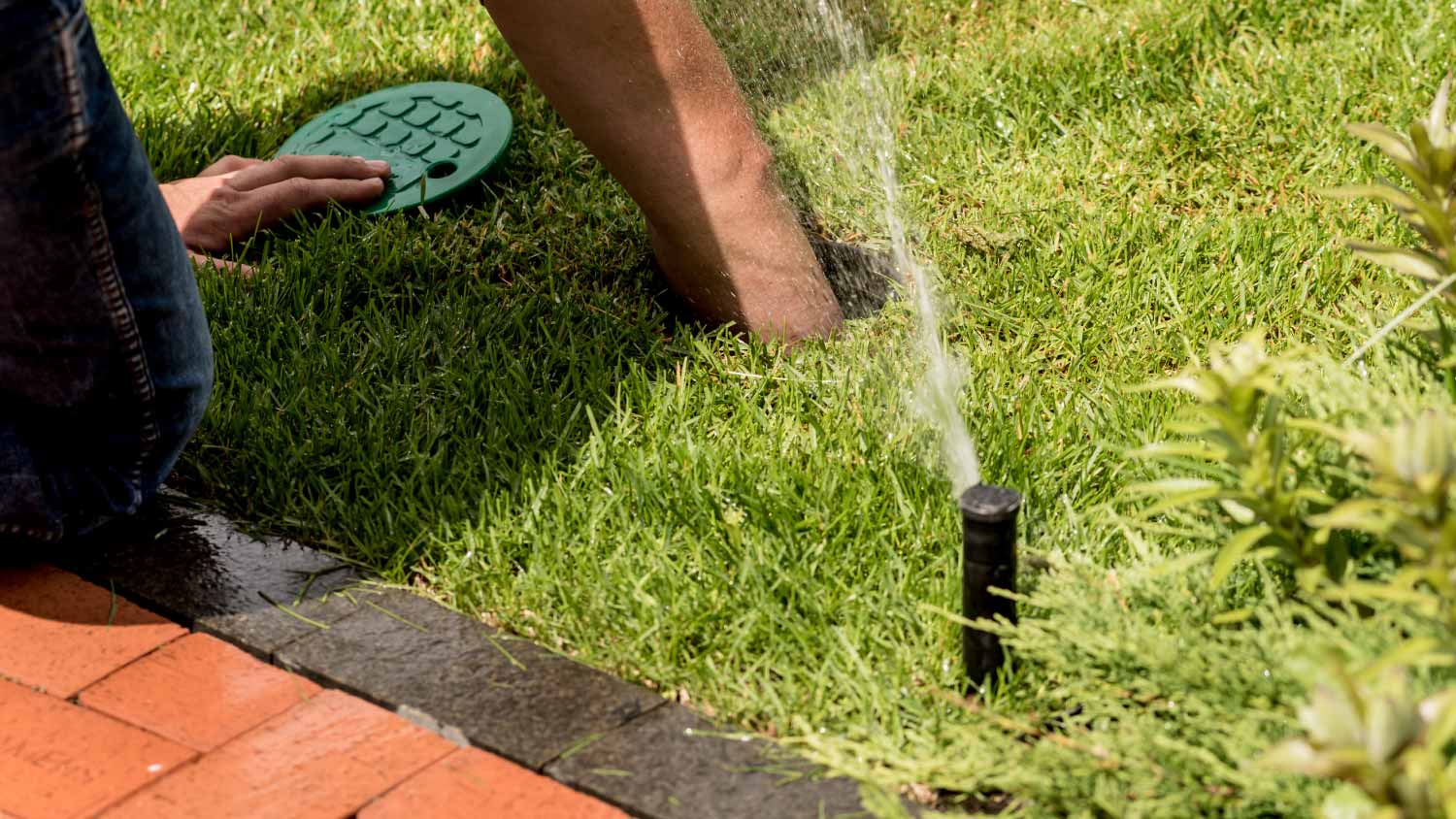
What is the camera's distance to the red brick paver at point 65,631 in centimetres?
193

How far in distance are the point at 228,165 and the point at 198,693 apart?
1.63 metres

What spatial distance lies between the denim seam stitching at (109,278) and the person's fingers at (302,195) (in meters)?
0.94

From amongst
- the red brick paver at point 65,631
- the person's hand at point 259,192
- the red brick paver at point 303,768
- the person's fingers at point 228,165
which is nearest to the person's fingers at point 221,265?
the person's hand at point 259,192

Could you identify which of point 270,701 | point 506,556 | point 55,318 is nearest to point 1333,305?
point 506,556

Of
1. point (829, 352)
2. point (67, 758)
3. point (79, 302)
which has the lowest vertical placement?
point (67, 758)

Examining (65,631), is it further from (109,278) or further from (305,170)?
(305,170)

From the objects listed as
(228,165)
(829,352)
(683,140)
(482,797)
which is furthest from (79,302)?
(228,165)

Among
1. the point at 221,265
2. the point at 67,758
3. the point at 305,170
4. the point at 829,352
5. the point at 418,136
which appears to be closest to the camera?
the point at 67,758

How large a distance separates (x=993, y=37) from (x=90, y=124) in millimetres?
2314

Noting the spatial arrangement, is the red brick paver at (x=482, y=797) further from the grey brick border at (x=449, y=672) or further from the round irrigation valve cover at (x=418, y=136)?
the round irrigation valve cover at (x=418, y=136)

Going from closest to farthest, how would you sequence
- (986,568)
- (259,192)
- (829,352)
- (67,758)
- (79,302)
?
(986,568), (67,758), (79,302), (829,352), (259,192)

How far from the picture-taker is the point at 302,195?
3010 millimetres

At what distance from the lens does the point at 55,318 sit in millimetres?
1972

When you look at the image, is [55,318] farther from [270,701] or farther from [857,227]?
[857,227]
